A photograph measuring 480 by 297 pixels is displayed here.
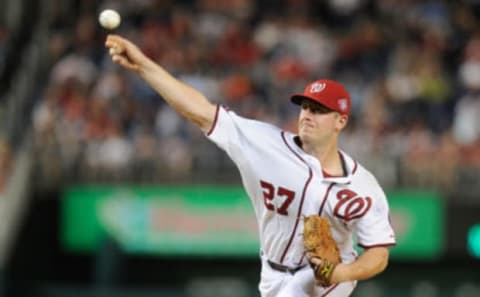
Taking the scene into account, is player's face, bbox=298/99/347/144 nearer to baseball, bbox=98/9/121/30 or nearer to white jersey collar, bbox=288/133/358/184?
white jersey collar, bbox=288/133/358/184

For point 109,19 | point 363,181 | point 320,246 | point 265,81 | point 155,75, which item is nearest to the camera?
point 109,19

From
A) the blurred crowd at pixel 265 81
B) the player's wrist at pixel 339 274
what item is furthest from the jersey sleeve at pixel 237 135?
the blurred crowd at pixel 265 81

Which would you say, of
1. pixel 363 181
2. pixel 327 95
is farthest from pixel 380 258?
pixel 327 95

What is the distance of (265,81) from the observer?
52.3 ft

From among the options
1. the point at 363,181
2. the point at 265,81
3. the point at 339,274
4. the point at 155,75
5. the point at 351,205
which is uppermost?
the point at 265,81

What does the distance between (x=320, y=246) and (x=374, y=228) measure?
1.13ft

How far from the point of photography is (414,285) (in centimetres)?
1553

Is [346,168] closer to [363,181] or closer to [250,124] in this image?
[363,181]

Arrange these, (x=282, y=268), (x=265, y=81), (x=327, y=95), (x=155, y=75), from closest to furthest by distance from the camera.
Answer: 1. (x=155, y=75)
2. (x=327, y=95)
3. (x=282, y=268)
4. (x=265, y=81)

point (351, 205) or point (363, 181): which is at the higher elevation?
point (363, 181)

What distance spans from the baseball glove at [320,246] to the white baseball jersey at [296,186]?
138 mm

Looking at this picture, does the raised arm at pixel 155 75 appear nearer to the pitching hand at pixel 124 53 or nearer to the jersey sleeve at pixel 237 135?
the pitching hand at pixel 124 53

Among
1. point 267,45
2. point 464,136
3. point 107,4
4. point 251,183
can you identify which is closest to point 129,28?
point 107,4

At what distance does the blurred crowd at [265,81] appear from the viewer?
1472 cm
